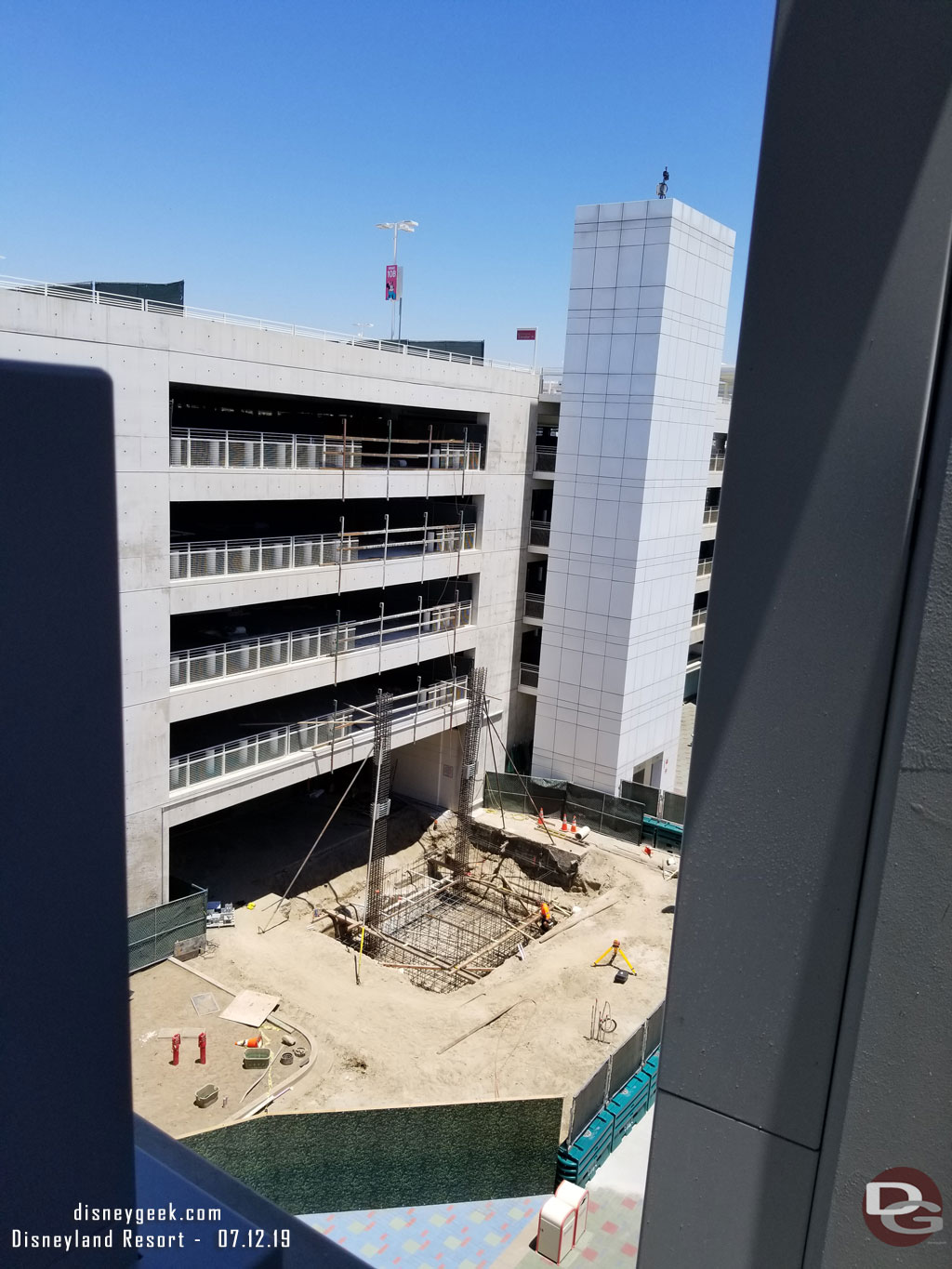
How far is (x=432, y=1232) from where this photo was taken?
42.1ft

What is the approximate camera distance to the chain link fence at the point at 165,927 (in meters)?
18.6

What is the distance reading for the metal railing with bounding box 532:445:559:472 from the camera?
98.5 ft

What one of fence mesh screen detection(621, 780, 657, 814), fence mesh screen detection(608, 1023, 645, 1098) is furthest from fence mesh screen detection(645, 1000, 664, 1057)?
fence mesh screen detection(621, 780, 657, 814)

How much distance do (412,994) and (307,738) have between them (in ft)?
20.9

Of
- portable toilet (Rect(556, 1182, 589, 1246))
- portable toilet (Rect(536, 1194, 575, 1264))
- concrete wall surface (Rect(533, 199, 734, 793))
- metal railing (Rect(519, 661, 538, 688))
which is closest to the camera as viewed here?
portable toilet (Rect(536, 1194, 575, 1264))

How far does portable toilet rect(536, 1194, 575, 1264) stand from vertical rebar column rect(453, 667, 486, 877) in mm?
14453

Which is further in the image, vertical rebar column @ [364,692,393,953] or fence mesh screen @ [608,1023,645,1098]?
vertical rebar column @ [364,692,393,953]

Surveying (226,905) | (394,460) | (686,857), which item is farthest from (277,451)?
(686,857)

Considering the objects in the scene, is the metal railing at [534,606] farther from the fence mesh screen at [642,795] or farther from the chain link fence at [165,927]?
the chain link fence at [165,927]

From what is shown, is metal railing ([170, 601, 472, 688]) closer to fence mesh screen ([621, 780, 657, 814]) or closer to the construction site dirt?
the construction site dirt

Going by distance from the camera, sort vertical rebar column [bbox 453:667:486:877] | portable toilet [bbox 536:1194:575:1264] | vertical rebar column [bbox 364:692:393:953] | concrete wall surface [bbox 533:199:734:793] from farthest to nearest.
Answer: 1. vertical rebar column [bbox 453:667:486:877]
2. concrete wall surface [bbox 533:199:734:793]
3. vertical rebar column [bbox 364:692:393:953]
4. portable toilet [bbox 536:1194:575:1264]

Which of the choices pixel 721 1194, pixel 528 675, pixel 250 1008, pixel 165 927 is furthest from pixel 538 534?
pixel 721 1194

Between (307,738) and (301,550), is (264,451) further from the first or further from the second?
(307,738)

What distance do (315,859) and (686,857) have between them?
79.8 feet
